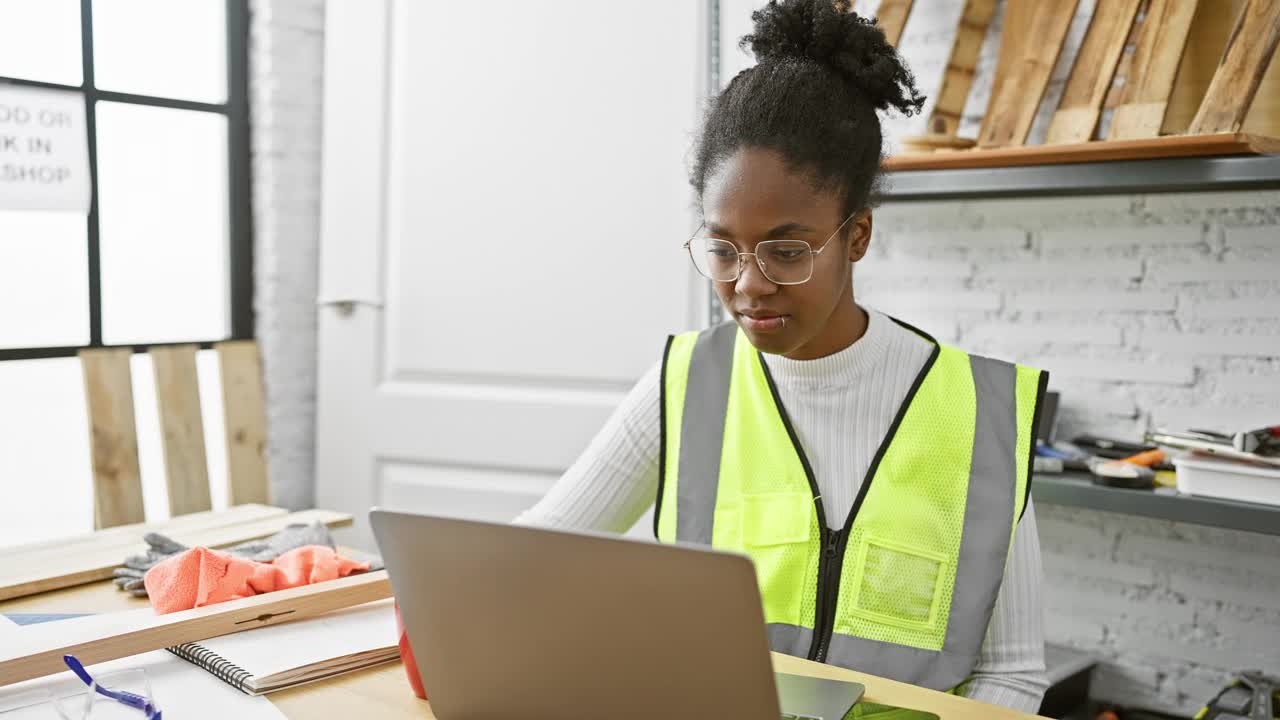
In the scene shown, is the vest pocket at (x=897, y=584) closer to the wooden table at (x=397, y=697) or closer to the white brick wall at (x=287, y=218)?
A: the wooden table at (x=397, y=697)

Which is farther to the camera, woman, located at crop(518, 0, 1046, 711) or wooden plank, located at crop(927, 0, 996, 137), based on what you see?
wooden plank, located at crop(927, 0, 996, 137)

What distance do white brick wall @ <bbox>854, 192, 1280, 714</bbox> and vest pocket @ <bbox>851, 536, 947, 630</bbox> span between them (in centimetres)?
121

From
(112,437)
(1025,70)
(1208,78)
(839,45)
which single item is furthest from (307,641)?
(1208,78)

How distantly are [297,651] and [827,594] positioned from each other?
1.95 ft

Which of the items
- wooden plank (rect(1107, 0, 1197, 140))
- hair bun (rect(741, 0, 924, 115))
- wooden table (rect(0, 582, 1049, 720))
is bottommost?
wooden table (rect(0, 582, 1049, 720))

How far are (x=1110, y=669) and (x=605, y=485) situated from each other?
144cm

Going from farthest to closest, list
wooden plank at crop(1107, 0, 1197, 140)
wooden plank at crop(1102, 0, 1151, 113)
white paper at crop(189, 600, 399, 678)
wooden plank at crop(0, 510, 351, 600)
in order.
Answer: wooden plank at crop(1102, 0, 1151, 113), wooden plank at crop(1107, 0, 1197, 140), wooden plank at crop(0, 510, 351, 600), white paper at crop(189, 600, 399, 678)

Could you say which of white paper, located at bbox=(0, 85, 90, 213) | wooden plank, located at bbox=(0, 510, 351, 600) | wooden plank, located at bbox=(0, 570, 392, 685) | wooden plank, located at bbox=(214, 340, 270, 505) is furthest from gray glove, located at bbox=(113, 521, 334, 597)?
white paper, located at bbox=(0, 85, 90, 213)

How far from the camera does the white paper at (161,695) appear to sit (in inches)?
38.2

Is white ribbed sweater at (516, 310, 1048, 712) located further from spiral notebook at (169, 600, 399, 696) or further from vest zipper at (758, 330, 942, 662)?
spiral notebook at (169, 600, 399, 696)

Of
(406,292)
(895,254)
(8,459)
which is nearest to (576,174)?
(406,292)

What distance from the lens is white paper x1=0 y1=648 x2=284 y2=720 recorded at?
971 mm

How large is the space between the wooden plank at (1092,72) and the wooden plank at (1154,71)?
40 mm

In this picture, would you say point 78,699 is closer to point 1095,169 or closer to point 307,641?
point 307,641
